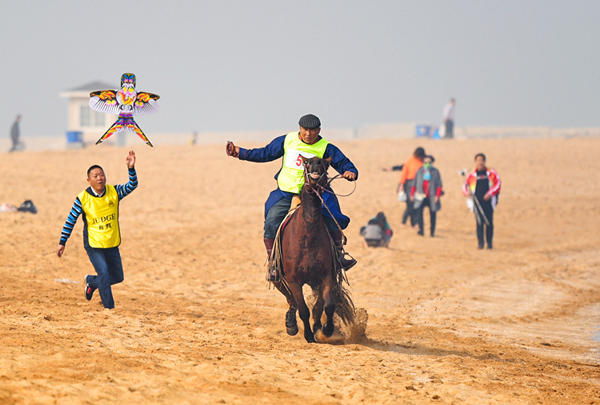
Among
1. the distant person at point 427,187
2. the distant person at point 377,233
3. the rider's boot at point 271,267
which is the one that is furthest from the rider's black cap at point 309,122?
the distant person at point 427,187

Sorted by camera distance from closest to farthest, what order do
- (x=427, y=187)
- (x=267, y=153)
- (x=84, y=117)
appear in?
(x=267, y=153), (x=427, y=187), (x=84, y=117)

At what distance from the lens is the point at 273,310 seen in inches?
405

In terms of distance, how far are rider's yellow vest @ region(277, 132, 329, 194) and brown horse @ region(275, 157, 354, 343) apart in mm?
275

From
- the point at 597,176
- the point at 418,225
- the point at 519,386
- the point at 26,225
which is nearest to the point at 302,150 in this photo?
the point at 519,386

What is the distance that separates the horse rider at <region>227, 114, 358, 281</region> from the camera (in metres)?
7.69

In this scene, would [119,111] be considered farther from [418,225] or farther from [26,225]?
[418,225]

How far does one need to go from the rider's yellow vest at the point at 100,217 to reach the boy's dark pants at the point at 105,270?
4.8 inches

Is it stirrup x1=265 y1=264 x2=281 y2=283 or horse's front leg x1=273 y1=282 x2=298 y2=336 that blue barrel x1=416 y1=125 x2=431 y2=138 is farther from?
stirrup x1=265 y1=264 x2=281 y2=283

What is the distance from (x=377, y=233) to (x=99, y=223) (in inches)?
349

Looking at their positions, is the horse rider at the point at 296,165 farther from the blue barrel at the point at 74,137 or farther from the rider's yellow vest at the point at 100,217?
the blue barrel at the point at 74,137

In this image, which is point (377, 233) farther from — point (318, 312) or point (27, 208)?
point (27, 208)

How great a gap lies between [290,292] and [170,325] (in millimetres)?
1395

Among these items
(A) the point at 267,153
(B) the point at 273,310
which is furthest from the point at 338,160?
(B) the point at 273,310

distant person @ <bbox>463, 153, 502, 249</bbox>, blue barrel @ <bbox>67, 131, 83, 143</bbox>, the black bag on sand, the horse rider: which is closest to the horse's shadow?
the horse rider
